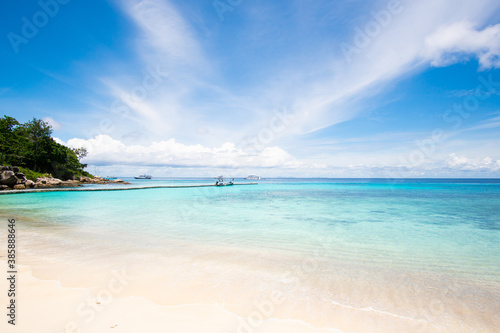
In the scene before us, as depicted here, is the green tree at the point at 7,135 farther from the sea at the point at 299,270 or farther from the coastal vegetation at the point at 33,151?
the sea at the point at 299,270

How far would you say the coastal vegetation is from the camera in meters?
47.5

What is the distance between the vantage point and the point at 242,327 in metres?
3.48

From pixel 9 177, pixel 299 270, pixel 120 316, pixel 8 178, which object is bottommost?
pixel 299 270

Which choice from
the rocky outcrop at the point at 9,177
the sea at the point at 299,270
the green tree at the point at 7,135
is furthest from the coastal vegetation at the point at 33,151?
the sea at the point at 299,270

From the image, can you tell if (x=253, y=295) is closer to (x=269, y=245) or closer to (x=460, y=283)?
(x=269, y=245)

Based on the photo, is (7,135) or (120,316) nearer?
(120,316)

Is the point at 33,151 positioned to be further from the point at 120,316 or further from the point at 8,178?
the point at 120,316

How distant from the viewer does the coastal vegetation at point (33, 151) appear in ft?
156

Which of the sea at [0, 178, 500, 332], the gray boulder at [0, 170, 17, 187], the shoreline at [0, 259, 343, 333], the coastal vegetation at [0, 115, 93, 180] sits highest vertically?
the coastal vegetation at [0, 115, 93, 180]

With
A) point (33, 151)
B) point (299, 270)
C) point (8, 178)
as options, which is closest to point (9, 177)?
point (8, 178)

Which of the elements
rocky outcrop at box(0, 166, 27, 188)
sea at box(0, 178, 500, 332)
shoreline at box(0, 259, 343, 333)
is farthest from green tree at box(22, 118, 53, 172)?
shoreline at box(0, 259, 343, 333)

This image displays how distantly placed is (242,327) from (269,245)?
5.14 m

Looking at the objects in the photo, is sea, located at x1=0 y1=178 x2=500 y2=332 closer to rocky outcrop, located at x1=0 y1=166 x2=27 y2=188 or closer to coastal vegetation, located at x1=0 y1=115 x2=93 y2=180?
rocky outcrop, located at x1=0 y1=166 x2=27 y2=188

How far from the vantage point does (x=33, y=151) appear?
52.5 m
